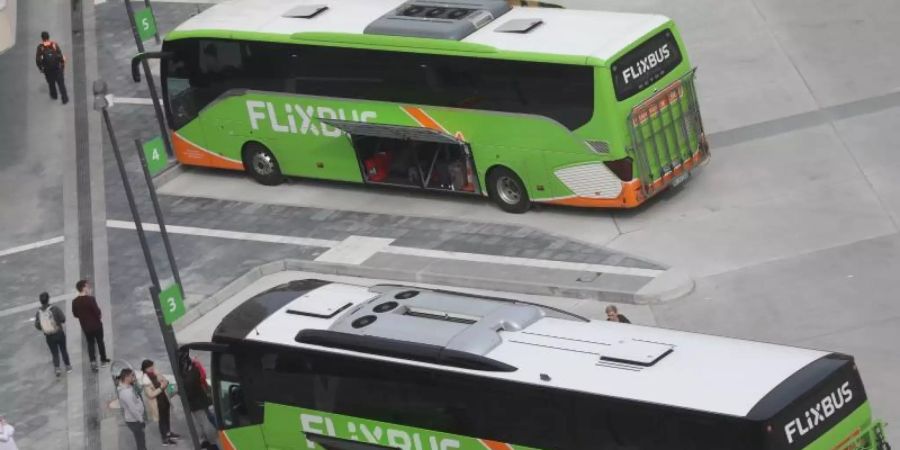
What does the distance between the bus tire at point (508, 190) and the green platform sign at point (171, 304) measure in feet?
27.4

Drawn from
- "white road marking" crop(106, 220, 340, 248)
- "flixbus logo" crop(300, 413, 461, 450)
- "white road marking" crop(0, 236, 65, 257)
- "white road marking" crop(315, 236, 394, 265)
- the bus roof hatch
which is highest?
the bus roof hatch

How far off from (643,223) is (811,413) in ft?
41.1

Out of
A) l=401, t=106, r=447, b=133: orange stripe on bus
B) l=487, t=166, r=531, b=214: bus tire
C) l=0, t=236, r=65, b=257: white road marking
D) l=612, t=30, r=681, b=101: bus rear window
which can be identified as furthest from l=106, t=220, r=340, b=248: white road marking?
l=612, t=30, r=681, b=101: bus rear window

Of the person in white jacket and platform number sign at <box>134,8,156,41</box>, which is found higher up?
platform number sign at <box>134,8,156,41</box>

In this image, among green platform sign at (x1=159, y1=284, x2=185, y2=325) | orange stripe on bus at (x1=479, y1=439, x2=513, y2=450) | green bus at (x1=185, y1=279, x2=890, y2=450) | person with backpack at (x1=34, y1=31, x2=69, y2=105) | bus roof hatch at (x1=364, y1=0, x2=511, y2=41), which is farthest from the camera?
person with backpack at (x1=34, y1=31, x2=69, y2=105)

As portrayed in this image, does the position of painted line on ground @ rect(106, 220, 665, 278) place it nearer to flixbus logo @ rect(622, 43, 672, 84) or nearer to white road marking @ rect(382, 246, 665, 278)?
white road marking @ rect(382, 246, 665, 278)

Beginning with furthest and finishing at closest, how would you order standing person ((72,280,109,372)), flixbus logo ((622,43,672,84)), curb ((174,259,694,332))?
flixbus logo ((622,43,672,84)) → curb ((174,259,694,332)) → standing person ((72,280,109,372))

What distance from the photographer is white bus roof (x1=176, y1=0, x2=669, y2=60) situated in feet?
99.1

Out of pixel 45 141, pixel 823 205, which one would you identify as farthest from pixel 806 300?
pixel 45 141

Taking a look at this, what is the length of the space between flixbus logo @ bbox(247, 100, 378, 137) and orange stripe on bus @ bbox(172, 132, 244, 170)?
3.60ft

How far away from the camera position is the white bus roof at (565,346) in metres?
18.8

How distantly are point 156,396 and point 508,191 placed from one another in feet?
30.2

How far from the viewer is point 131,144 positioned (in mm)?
37062

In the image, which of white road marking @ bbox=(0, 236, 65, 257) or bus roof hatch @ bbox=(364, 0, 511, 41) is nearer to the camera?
bus roof hatch @ bbox=(364, 0, 511, 41)
